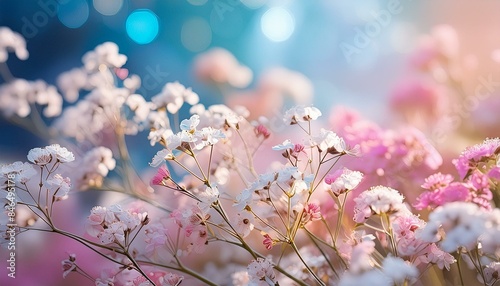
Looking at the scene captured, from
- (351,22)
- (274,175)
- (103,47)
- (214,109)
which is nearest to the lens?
(274,175)

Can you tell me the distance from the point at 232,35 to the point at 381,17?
27 cm

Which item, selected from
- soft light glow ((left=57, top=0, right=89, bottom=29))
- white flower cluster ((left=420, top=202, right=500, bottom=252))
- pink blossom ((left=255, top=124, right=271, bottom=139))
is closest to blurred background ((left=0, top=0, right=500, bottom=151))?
soft light glow ((left=57, top=0, right=89, bottom=29))

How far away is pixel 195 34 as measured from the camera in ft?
3.62

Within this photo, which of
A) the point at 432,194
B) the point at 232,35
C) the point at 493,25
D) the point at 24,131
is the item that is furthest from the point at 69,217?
the point at 493,25

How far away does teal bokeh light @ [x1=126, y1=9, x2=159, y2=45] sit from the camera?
3.53 feet

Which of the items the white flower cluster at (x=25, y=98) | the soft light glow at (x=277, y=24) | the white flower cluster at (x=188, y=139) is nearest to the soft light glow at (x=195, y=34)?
the soft light glow at (x=277, y=24)

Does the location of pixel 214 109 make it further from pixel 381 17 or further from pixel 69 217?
pixel 381 17

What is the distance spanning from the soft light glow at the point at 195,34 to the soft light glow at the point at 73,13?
0.57ft

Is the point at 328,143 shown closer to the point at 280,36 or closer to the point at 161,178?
the point at 161,178

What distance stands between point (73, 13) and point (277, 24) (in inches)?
14.3

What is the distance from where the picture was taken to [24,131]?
3.31ft

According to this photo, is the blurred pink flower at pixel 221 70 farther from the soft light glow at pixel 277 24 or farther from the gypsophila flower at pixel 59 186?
the gypsophila flower at pixel 59 186

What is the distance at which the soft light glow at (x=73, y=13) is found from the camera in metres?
1.05

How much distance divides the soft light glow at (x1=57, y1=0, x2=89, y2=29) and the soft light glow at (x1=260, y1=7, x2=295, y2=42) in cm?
32
